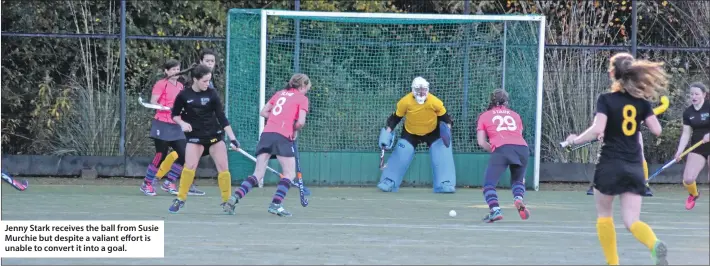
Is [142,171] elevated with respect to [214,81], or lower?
lower

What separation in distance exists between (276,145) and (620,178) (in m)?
5.18

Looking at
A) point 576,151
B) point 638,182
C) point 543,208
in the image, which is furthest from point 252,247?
point 576,151

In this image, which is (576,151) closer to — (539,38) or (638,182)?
(539,38)

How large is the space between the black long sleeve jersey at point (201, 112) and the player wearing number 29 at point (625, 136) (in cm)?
536

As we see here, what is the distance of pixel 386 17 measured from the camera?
61.4ft

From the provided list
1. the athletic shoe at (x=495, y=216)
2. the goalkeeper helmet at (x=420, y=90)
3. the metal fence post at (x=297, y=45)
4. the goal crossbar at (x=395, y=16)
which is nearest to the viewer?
the athletic shoe at (x=495, y=216)

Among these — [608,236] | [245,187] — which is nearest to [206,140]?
[245,187]

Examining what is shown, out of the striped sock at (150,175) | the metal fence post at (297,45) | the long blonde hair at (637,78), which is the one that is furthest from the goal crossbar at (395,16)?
the long blonde hair at (637,78)

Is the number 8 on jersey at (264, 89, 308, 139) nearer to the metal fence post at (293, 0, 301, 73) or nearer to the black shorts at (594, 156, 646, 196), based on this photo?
the black shorts at (594, 156, 646, 196)

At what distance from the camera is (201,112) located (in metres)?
13.6

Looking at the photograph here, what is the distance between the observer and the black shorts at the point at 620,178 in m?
8.88

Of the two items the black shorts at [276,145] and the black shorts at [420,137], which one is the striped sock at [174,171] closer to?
the black shorts at [276,145]

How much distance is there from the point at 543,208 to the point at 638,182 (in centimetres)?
649

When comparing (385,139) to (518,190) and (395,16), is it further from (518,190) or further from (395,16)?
(518,190)
